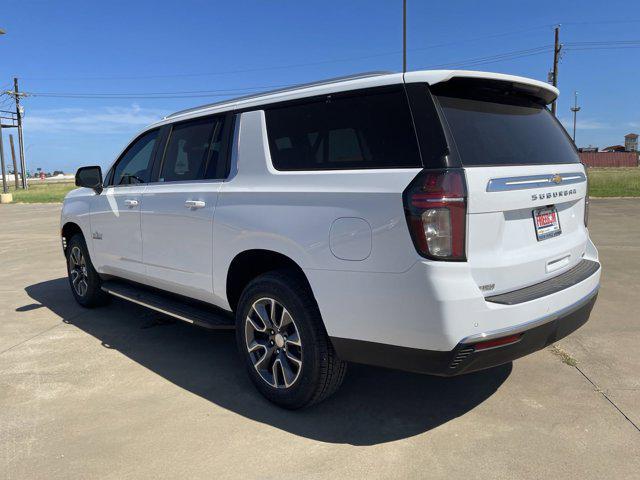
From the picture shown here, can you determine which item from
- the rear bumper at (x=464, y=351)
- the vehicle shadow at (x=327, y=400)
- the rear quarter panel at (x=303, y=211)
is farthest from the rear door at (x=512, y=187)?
the vehicle shadow at (x=327, y=400)

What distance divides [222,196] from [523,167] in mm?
1904

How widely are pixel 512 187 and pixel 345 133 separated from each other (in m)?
0.94

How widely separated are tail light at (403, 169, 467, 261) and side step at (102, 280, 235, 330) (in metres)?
1.74

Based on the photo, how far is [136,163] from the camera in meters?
4.69

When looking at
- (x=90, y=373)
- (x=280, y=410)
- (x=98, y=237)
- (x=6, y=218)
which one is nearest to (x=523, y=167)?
(x=280, y=410)

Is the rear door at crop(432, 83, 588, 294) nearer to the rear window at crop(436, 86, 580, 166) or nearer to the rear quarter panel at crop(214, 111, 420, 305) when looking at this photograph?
the rear window at crop(436, 86, 580, 166)

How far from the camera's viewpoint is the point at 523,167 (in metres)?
2.70

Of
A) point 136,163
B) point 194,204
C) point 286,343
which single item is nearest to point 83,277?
point 136,163

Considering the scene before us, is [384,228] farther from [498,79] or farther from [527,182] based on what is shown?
[498,79]

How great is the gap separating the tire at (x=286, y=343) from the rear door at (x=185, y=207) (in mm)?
521

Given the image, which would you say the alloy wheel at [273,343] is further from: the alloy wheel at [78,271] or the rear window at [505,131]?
the alloy wheel at [78,271]

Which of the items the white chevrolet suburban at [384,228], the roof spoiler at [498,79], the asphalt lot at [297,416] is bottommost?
the asphalt lot at [297,416]

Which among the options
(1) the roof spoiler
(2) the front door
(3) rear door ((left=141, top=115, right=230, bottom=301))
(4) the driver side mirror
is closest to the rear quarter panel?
(3) rear door ((left=141, top=115, right=230, bottom=301))

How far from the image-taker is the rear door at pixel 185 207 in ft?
11.8
